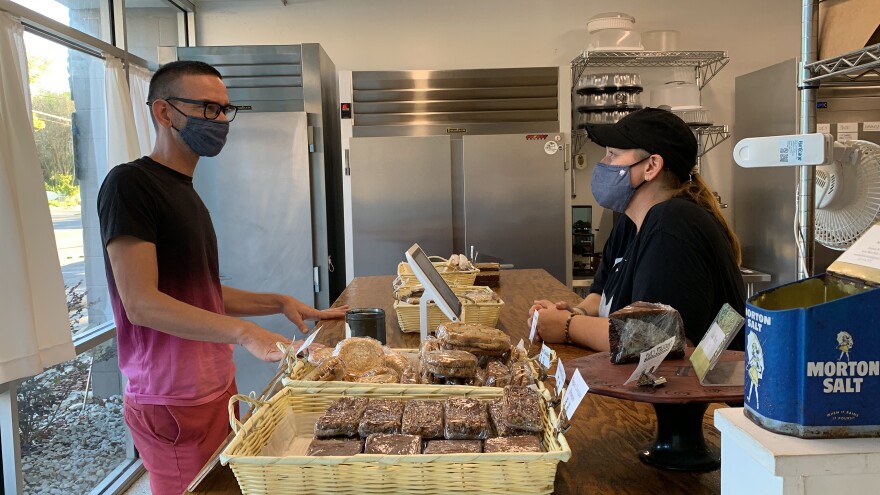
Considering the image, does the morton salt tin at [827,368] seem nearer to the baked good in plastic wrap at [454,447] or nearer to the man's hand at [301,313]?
the baked good in plastic wrap at [454,447]

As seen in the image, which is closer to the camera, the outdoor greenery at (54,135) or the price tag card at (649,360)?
the price tag card at (649,360)

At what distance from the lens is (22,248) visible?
2328 mm

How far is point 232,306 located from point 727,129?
13.2 ft

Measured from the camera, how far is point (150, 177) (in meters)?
1.80

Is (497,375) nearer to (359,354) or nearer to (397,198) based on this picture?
(359,354)

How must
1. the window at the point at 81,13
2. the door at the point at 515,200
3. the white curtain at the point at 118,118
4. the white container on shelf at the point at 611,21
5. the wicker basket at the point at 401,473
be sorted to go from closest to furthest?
the wicker basket at the point at 401,473 < the window at the point at 81,13 < the white curtain at the point at 118,118 < the door at the point at 515,200 < the white container on shelf at the point at 611,21

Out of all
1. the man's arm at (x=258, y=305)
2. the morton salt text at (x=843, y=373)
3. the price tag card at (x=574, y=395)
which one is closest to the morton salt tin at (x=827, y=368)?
the morton salt text at (x=843, y=373)

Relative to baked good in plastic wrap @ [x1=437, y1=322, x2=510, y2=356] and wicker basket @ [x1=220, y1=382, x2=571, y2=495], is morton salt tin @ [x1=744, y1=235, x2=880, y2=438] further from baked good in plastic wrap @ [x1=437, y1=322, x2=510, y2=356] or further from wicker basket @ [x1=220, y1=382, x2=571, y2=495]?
baked good in plastic wrap @ [x1=437, y1=322, x2=510, y2=356]

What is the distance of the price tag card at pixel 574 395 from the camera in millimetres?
897

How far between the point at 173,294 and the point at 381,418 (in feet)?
3.63

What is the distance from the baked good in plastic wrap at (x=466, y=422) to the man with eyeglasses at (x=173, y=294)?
63 cm

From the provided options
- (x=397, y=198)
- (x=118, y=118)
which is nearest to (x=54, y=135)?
(x=118, y=118)

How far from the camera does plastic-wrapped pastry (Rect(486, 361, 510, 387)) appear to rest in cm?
115

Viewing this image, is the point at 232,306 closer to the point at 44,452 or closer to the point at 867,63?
the point at 44,452
